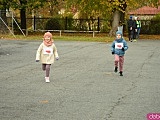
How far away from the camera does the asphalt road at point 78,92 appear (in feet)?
24.9

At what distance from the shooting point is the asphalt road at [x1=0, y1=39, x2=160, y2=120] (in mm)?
7595

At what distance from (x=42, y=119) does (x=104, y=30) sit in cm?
3886

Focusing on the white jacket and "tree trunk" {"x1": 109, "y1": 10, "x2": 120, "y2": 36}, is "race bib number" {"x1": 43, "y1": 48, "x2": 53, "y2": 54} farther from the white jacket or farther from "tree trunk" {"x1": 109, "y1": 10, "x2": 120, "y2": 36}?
"tree trunk" {"x1": 109, "y1": 10, "x2": 120, "y2": 36}

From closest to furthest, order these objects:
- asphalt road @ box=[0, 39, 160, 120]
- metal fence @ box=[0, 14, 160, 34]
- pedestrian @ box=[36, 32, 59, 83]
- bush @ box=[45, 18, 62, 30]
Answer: asphalt road @ box=[0, 39, 160, 120] → pedestrian @ box=[36, 32, 59, 83] → metal fence @ box=[0, 14, 160, 34] → bush @ box=[45, 18, 62, 30]

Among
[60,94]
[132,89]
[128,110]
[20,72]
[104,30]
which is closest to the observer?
[128,110]

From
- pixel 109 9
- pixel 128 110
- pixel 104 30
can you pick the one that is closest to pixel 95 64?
pixel 128 110

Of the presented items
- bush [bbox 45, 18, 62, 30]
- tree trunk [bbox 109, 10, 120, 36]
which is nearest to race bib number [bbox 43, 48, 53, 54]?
tree trunk [bbox 109, 10, 120, 36]

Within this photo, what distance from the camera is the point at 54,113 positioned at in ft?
24.8

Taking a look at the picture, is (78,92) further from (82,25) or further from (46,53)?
(82,25)

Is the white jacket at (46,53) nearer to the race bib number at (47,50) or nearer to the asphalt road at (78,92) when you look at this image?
the race bib number at (47,50)

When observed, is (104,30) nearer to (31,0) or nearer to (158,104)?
(31,0)

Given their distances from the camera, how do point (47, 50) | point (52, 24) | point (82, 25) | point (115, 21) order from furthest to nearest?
1. point (52, 24)
2. point (82, 25)
3. point (115, 21)
4. point (47, 50)

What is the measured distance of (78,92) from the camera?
32.2ft

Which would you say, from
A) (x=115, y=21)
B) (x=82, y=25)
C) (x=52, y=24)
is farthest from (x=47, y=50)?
(x=52, y=24)
